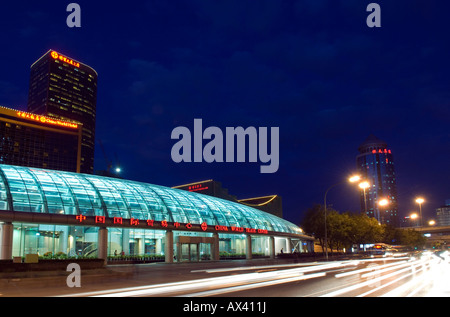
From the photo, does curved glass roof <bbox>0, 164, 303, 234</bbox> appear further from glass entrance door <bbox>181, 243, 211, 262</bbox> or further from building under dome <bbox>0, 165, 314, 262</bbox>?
glass entrance door <bbox>181, 243, 211, 262</bbox>

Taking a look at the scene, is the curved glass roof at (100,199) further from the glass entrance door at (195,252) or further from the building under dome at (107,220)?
the glass entrance door at (195,252)

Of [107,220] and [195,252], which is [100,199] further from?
[195,252]

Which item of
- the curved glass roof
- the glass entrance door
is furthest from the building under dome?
the glass entrance door

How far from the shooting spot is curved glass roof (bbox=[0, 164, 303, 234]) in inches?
1651

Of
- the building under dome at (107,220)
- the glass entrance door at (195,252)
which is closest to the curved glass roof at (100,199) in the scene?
the building under dome at (107,220)

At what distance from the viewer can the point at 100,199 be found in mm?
48062

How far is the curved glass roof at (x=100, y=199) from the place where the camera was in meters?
41.9

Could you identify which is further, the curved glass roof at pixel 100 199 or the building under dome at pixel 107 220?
the curved glass roof at pixel 100 199

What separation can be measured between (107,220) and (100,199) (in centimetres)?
369

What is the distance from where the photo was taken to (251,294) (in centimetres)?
1689

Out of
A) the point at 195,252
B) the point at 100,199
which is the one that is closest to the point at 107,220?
the point at 100,199
